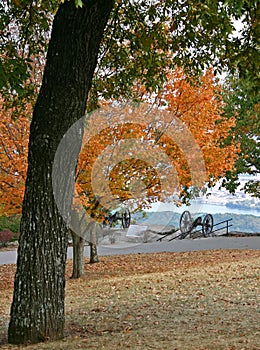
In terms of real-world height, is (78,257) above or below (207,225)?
below

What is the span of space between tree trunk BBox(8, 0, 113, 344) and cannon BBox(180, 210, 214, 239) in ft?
58.3

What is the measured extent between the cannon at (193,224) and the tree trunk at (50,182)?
58.3ft

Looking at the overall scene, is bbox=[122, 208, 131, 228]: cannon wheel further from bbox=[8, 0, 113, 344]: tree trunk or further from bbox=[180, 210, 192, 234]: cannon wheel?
bbox=[8, 0, 113, 344]: tree trunk

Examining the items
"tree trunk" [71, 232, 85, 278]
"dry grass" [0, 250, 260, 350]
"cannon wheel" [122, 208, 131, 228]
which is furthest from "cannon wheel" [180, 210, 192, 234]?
"tree trunk" [71, 232, 85, 278]

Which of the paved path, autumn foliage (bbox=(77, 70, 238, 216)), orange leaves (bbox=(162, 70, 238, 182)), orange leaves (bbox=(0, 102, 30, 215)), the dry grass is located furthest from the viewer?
the paved path

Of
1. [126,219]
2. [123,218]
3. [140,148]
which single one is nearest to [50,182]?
[140,148]

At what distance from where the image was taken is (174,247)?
69.3 ft

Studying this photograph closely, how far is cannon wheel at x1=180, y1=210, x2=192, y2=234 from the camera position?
2370 centimetres

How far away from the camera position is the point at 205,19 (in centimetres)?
642

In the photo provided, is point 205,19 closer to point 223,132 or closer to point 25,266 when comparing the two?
point 25,266

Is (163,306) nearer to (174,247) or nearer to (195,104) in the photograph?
(195,104)

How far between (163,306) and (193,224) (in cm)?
1579

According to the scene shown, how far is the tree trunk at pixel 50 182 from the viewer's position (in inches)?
234

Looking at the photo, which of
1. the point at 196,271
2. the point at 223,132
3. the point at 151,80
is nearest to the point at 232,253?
the point at 196,271
